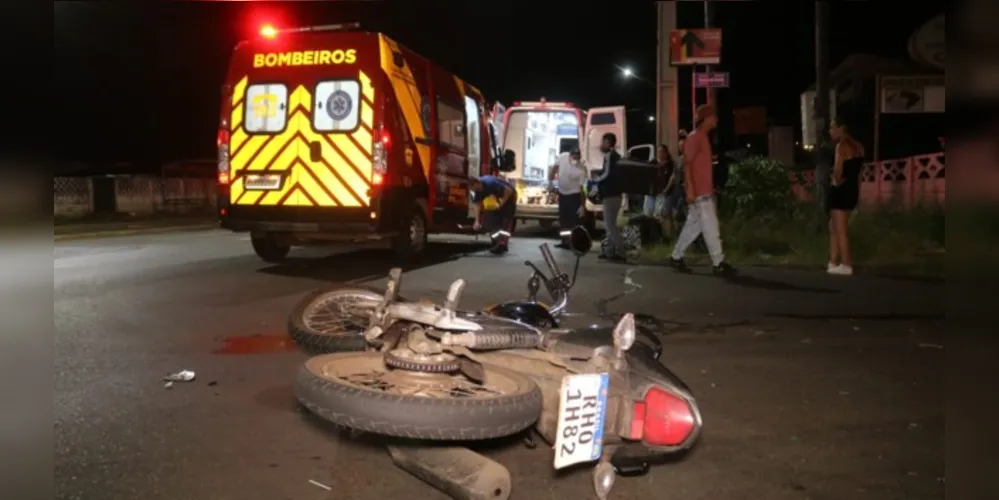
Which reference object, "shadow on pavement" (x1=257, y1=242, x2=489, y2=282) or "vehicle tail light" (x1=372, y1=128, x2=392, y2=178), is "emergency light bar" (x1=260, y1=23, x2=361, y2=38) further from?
"shadow on pavement" (x1=257, y1=242, x2=489, y2=282)

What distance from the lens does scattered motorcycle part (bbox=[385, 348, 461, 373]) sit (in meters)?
3.50

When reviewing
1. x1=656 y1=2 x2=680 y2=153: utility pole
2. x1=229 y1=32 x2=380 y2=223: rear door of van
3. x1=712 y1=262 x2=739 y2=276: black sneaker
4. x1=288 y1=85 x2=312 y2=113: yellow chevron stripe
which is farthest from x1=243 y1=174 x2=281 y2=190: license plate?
x1=656 y1=2 x2=680 y2=153: utility pole

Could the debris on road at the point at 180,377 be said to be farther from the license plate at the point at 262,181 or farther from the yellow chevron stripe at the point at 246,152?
the yellow chevron stripe at the point at 246,152

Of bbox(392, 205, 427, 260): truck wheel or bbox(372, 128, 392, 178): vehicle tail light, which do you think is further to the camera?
bbox(392, 205, 427, 260): truck wheel

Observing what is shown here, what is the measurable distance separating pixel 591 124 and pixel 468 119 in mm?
8547

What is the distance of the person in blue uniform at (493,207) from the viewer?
492 inches

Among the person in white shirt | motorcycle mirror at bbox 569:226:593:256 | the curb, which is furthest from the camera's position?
the curb

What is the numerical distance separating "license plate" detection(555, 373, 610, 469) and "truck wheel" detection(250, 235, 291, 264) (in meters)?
7.81

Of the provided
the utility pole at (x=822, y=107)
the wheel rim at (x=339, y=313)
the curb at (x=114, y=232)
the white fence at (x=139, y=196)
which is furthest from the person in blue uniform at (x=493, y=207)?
the white fence at (x=139, y=196)

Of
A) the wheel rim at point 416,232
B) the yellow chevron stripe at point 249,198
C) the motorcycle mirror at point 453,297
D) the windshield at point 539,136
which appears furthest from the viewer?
the windshield at point 539,136

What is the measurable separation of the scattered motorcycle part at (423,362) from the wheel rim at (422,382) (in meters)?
0.03

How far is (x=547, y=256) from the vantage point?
16.8 ft

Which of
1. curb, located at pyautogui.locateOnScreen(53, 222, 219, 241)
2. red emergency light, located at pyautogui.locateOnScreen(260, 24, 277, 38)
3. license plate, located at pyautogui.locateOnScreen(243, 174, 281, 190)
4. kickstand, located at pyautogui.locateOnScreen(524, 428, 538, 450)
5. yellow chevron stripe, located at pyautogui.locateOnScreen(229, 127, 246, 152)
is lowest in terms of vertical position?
kickstand, located at pyautogui.locateOnScreen(524, 428, 538, 450)

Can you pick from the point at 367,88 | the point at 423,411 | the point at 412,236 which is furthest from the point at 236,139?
the point at 423,411
